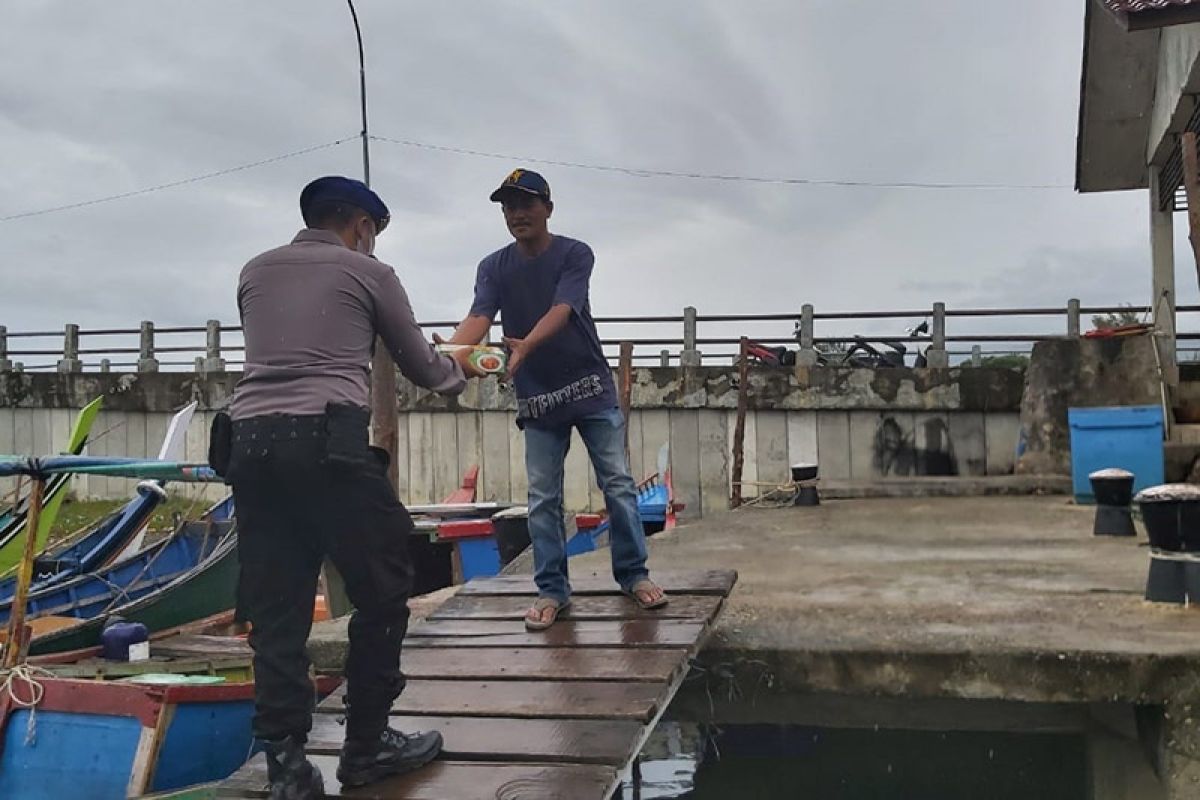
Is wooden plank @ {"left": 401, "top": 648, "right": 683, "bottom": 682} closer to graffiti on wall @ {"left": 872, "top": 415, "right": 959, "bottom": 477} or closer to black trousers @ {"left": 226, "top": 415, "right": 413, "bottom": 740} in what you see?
black trousers @ {"left": 226, "top": 415, "right": 413, "bottom": 740}

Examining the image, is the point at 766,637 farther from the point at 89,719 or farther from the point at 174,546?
the point at 174,546

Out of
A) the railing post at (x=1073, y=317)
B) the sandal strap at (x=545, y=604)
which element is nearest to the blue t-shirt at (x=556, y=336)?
the sandal strap at (x=545, y=604)

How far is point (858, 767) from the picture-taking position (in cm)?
638

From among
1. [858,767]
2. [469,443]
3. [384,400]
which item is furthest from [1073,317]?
[384,400]

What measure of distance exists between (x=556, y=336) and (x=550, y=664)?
1.14 meters

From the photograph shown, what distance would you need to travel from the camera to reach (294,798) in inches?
92.7

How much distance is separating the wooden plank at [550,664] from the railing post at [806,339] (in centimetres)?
1081

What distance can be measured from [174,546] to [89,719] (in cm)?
615

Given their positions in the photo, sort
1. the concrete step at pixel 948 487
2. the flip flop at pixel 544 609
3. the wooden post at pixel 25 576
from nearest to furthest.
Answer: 1. the flip flop at pixel 544 609
2. the wooden post at pixel 25 576
3. the concrete step at pixel 948 487

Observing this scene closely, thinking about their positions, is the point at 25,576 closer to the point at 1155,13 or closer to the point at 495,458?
the point at 1155,13

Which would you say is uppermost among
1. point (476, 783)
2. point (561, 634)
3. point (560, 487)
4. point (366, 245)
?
point (366, 245)

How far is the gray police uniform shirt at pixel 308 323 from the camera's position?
2.38 m

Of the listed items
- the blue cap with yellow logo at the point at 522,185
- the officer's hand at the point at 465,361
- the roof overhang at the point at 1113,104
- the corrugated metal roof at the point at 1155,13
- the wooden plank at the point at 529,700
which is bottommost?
the wooden plank at the point at 529,700

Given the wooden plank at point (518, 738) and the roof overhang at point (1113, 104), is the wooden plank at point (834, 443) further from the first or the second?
the wooden plank at point (518, 738)
